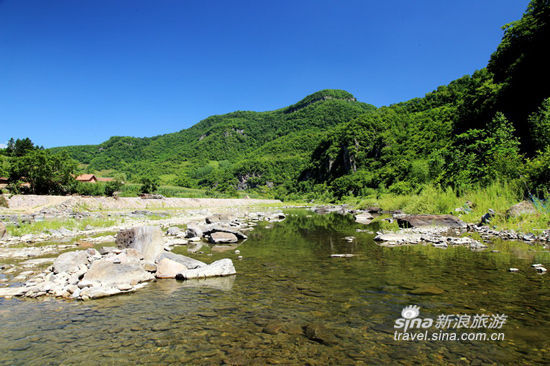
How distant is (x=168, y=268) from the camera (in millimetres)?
7848

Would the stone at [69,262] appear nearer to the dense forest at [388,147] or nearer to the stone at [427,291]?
the stone at [427,291]

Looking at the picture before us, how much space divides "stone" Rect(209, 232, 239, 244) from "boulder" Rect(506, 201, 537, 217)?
1331cm

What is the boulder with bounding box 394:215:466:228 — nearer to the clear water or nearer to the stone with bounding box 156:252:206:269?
the clear water

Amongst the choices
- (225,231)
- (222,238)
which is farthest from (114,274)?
(225,231)

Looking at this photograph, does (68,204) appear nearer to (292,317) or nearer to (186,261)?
(186,261)

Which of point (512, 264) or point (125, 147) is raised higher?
point (125, 147)

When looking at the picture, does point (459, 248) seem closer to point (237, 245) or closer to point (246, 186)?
point (237, 245)

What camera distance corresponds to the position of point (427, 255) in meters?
9.12

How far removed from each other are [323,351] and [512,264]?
22.8 ft

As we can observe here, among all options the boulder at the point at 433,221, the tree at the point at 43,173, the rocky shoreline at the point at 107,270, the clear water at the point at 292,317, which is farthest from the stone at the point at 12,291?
the tree at the point at 43,173

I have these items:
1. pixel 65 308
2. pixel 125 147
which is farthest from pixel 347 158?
pixel 125 147

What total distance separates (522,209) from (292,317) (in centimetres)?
1329

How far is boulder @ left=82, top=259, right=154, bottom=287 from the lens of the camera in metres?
6.85

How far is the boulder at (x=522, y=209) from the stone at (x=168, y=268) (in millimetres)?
14529
